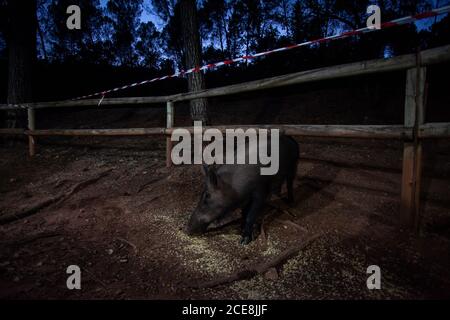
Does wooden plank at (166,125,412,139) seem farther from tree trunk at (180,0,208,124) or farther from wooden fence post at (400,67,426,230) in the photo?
tree trunk at (180,0,208,124)

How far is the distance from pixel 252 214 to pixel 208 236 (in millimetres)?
561

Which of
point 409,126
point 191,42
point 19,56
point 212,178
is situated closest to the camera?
point 409,126

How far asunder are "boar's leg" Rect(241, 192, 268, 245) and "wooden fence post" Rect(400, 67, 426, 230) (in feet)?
4.78

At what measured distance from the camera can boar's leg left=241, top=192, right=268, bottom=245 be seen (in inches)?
129

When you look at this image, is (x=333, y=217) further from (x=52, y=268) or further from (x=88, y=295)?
(x=52, y=268)

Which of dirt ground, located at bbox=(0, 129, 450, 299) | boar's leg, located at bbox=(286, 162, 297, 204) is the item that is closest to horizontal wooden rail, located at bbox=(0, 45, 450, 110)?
boar's leg, located at bbox=(286, 162, 297, 204)

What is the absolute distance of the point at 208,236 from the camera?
11.3 ft

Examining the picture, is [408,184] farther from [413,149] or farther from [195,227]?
[195,227]

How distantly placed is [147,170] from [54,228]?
2063 mm

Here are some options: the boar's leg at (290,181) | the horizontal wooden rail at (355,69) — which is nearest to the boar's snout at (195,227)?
the boar's leg at (290,181)

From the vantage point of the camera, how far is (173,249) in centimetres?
314

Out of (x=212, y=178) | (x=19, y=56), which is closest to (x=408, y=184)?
(x=212, y=178)

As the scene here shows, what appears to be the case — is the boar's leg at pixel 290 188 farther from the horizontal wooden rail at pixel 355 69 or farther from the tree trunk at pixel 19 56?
the tree trunk at pixel 19 56
